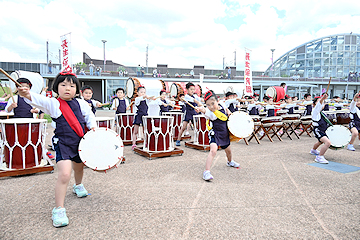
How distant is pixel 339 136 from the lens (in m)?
4.52

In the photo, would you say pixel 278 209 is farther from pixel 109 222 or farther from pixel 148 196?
pixel 109 222

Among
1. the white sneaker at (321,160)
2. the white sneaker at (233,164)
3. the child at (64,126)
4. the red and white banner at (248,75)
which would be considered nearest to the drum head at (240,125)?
the white sneaker at (233,164)

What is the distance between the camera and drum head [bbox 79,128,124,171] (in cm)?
236

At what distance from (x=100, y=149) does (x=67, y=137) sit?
33 cm

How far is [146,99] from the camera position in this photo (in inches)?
232

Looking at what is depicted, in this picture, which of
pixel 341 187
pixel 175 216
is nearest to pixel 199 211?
pixel 175 216

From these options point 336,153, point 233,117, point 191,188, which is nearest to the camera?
point 191,188

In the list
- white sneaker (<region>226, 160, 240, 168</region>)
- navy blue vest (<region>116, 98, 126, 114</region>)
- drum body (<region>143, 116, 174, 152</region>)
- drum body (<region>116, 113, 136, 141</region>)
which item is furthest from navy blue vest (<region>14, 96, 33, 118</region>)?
white sneaker (<region>226, 160, 240, 168</region>)

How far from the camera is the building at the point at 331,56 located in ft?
115

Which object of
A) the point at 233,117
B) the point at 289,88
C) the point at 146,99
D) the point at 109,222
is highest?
the point at 289,88

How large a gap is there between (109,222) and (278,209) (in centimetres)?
172

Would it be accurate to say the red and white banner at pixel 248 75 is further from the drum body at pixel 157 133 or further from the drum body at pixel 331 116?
the drum body at pixel 157 133

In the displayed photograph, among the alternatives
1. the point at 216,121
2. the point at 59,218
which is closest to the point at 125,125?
the point at 216,121

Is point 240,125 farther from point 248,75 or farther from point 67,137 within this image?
point 248,75
